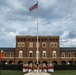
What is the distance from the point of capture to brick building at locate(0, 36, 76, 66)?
275 ft

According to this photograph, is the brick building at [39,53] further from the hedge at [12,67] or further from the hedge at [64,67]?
the hedge at [12,67]

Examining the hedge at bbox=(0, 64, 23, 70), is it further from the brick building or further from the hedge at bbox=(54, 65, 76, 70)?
the brick building

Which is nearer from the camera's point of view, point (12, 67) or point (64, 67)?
point (12, 67)

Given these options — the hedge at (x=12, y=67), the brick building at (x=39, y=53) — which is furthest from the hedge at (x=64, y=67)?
the brick building at (x=39, y=53)

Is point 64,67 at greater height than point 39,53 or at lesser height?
lesser

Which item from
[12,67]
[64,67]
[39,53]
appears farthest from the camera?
[39,53]

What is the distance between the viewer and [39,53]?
276 ft

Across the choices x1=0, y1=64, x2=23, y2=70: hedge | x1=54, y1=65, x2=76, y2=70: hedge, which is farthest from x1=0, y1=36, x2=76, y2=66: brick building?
x1=0, y1=64, x2=23, y2=70: hedge

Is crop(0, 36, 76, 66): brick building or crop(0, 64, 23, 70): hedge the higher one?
crop(0, 36, 76, 66): brick building

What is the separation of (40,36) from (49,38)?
347 cm

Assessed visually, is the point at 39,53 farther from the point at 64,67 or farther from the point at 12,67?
the point at 12,67

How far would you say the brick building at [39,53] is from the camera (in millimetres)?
83875

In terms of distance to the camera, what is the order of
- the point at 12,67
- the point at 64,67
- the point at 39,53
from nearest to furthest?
the point at 12,67, the point at 64,67, the point at 39,53

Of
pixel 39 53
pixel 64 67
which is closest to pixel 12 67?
pixel 64 67
